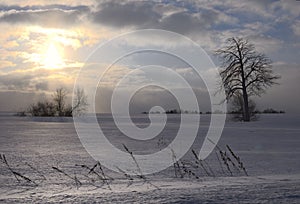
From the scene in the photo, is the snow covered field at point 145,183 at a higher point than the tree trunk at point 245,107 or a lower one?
lower

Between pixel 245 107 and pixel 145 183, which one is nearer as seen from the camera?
pixel 145 183

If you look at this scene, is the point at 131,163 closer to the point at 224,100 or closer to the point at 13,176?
the point at 13,176

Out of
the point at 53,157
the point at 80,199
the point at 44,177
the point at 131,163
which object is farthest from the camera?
the point at 53,157

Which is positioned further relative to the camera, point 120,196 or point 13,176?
point 13,176

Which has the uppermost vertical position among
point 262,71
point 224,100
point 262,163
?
point 262,71

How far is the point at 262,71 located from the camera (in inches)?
1591

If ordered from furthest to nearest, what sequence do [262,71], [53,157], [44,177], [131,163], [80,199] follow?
[262,71] → [53,157] → [131,163] → [44,177] → [80,199]

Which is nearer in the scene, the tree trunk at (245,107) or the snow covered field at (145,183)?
the snow covered field at (145,183)

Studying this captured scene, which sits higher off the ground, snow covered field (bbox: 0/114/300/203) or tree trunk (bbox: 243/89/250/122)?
tree trunk (bbox: 243/89/250/122)

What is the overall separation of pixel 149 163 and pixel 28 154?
4281 millimetres

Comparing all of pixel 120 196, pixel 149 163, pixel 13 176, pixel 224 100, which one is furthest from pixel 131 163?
pixel 224 100

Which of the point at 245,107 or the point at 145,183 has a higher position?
the point at 245,107

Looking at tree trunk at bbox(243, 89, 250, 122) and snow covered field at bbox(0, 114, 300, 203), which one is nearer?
snow covered field at bbox(0, 114, 300, 203)

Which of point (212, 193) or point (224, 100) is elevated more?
point (224, 100)
